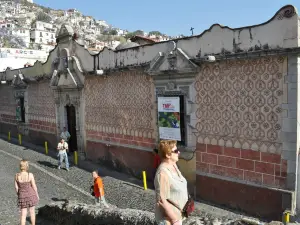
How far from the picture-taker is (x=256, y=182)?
8914 millimetres

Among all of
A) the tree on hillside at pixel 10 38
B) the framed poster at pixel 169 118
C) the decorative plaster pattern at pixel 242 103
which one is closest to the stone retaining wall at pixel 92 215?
the decorative plaster pattern at pixel 242 103

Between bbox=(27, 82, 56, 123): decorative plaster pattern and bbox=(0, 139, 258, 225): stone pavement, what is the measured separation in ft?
8.50

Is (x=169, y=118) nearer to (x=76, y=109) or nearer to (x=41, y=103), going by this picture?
(x=76, y=109)

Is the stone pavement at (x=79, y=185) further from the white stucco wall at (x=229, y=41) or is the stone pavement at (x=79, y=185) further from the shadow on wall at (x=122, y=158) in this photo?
the white stucco wall at (x=229, y=41)

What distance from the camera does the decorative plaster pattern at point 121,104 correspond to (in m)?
11.9

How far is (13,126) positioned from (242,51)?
1722cm

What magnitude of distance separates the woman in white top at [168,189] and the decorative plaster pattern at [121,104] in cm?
789

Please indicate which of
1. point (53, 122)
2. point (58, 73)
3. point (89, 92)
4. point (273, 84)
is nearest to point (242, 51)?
point (273, 84)

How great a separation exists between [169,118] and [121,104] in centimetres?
283

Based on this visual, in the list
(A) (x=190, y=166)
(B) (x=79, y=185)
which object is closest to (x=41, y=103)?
(B) (x=79, y=185)

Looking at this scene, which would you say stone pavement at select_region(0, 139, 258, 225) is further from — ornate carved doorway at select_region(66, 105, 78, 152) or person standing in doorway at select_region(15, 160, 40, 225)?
person standing in doorway at select_region(15, 160, 40, 225)

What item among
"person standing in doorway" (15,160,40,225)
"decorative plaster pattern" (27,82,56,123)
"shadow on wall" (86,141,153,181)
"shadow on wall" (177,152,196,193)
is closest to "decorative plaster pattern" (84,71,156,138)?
"shadow on wall" (86,141,153,181)

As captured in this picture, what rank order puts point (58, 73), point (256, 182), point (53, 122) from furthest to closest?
point (53, 122) → point (58, 73) → point (256, 182)

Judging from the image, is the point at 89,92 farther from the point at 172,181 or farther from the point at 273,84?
the point at 172,181
